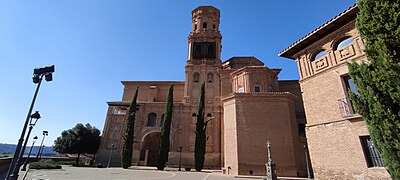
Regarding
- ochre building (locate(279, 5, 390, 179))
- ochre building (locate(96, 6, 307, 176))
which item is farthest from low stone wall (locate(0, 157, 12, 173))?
ochre building (locate(279, 5, 390, 179))

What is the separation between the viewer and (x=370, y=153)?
811 centimetres

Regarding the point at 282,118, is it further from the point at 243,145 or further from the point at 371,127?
the point at 371,127

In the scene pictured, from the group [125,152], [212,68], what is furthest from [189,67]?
[125,152]

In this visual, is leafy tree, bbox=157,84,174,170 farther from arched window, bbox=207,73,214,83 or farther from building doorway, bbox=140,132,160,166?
arched window, bbox=207,73,214,83

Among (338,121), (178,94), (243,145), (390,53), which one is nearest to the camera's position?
(390,53)

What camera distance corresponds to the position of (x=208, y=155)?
25.8 m

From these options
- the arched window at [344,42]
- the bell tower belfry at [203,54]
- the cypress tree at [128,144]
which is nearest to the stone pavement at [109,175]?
the cypress tree at [128,144]

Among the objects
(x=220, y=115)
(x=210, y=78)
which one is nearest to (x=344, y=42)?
(x=220, y=115)

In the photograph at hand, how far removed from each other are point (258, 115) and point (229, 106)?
311 cm

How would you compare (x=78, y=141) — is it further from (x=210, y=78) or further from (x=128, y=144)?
(x=210, y=78)

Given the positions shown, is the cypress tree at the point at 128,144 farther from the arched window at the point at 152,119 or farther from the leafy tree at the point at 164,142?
the arched window at the point at 152,119

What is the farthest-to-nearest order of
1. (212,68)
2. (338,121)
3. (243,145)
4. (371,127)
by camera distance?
(212,68), (243,145), (338,121), (371,127)

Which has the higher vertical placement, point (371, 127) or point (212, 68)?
point (212, 68)

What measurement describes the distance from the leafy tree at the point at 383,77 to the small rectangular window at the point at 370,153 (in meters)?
3.02
